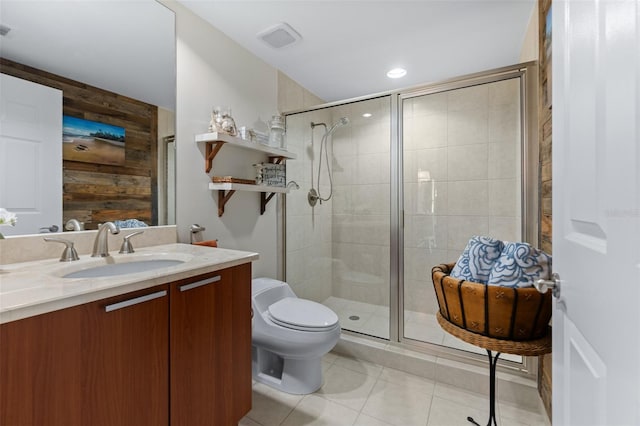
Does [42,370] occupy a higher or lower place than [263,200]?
lower

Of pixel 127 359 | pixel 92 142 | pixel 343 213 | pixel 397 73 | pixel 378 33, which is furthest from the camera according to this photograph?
pixel 343 213

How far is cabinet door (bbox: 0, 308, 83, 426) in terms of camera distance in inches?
24.9

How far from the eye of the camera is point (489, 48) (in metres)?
2.05

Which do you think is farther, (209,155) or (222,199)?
(222,199)

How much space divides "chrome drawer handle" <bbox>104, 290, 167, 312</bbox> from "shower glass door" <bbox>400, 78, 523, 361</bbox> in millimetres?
1707

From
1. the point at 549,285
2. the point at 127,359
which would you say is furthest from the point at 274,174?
the point at 549,285

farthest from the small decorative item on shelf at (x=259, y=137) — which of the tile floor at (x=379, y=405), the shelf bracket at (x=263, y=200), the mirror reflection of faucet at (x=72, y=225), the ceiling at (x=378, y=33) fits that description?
the tile floor at (x=379, y=405)

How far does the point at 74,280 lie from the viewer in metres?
0.85

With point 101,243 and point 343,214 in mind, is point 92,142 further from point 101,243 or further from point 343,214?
point 343,214

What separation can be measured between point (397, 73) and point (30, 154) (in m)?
2.44

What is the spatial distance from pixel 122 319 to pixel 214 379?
0.48 m

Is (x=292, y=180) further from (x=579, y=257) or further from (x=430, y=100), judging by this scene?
(x=579, y=257)

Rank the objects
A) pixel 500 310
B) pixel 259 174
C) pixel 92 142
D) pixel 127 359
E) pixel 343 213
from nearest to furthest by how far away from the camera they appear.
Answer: pixel 127 359 → pixel 500 310 → pixel 92 142 → pixel 259 174 → pixel 343 213

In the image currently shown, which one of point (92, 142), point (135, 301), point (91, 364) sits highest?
point (92, 142)
